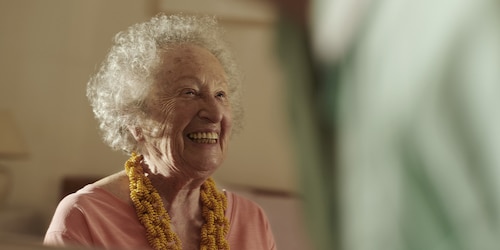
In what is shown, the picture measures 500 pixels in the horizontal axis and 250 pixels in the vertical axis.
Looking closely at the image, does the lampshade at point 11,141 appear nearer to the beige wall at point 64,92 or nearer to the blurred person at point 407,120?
the beige wall at point 64,92

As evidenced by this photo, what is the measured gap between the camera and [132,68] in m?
0.53

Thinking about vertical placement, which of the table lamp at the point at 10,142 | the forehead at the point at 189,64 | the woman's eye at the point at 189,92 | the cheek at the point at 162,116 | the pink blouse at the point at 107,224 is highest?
the forehead at the point at 189,64

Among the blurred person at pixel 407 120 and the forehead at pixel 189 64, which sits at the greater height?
the forehead at pixel 189 64

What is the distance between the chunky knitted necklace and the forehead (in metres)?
0.07

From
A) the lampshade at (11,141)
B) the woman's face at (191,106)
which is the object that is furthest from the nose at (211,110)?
the lampshade at (11,141)

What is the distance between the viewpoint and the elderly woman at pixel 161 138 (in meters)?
0.52

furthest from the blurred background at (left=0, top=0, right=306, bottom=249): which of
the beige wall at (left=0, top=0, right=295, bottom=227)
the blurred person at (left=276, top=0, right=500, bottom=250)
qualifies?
the blurred person at (left=276, top=0, right=500, bottom=250)

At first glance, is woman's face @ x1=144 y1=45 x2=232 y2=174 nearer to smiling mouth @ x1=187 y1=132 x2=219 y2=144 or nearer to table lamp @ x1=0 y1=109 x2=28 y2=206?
smiling mouth @ x1=187 y1=132 x2=219 y2=144

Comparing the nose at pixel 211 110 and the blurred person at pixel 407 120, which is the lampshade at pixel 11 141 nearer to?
the nose at pixel 211 110

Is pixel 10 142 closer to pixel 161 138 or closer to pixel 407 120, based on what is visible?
pixel 161 138

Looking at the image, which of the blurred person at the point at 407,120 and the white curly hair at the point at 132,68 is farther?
the white curly hair at the point at 132,68

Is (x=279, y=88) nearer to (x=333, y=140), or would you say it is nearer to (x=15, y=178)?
(x=333, y=140)

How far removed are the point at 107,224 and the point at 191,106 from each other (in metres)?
0.12

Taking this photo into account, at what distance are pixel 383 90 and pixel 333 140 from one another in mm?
36
